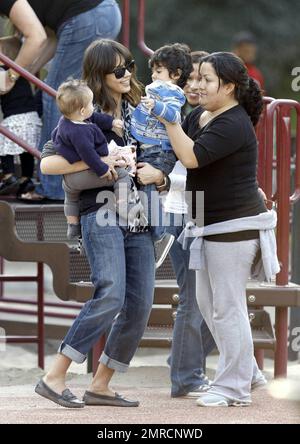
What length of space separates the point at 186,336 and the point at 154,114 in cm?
116

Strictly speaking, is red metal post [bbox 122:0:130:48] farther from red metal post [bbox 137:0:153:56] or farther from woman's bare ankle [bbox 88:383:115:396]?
woman's bare ankle [bbox 88:383:115:396]

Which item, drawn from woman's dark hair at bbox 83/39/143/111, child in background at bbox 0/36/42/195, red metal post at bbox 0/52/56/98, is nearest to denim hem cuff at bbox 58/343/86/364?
woman's dark hair at bbox 83/39/143/111

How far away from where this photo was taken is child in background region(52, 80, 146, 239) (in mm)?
5750

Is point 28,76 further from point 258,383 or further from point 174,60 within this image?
point 258,383

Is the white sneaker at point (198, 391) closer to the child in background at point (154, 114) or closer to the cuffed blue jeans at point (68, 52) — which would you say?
the child in background at point (154, 114)

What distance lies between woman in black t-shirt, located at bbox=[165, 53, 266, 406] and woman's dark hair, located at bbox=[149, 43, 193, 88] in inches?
4.8

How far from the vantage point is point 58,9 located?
7.49 m

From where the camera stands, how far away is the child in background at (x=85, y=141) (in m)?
5.75

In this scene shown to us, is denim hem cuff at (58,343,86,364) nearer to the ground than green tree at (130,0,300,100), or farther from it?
nearer to the ground

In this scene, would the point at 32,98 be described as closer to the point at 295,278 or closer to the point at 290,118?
the point at 290,118

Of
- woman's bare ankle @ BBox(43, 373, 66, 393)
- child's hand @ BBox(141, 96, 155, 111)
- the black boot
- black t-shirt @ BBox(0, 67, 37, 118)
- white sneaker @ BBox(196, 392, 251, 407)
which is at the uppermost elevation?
black t-shirt @ BBox(0, 67, 37, 118)

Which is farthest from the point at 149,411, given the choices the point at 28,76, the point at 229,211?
the point at 28,76
